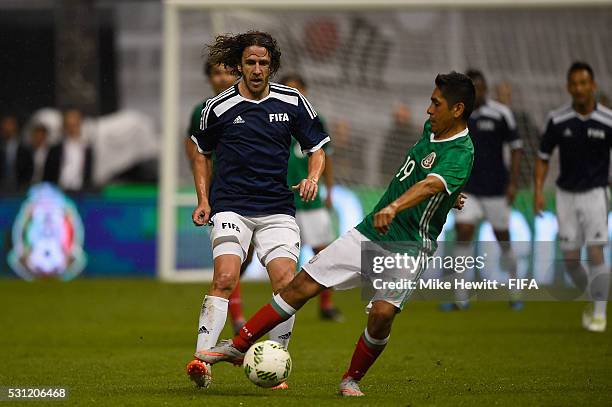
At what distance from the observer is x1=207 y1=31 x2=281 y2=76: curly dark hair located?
8.64 metres

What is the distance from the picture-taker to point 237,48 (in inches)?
344

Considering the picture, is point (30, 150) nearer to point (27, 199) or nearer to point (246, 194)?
point (27, 199)

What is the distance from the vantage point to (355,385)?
26.6ft

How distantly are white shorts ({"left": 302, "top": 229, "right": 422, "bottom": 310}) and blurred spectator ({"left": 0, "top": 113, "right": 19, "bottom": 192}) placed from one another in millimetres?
13159

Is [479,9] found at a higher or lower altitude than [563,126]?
higher

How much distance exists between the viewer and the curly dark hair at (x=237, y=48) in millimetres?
8641

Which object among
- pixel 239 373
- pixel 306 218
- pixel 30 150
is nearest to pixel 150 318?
pixel 306 218

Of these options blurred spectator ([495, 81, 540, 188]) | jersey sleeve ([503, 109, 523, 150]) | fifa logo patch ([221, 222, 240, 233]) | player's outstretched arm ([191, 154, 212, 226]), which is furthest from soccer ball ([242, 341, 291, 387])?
blurred spectator ([495, 81, 540, 188])

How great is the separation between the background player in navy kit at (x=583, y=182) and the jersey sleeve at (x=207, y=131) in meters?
4.90

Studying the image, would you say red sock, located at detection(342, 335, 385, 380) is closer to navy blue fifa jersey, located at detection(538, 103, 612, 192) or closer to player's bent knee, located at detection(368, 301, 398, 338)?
player's bent knee, located at detection(368, 301, 398, 338)

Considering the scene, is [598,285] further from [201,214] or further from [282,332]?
[201,214]

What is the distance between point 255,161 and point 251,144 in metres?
0.12

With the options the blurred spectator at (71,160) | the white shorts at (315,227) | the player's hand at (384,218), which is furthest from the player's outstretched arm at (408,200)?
the blurred spectator at (71,160)

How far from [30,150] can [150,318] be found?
742 centimetres
